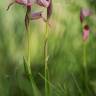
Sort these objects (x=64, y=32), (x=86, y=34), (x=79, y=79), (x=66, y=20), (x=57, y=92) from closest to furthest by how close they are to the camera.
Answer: (x=57, y=92)
(x=86, y=34)
(x=79, y=79)
(x=64, y=32)
(x=66, y=20)

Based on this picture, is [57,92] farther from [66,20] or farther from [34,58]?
[66,20]

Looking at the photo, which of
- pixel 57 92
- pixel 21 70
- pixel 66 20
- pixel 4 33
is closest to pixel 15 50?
pixel 4 33

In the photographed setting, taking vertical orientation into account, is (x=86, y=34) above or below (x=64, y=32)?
above

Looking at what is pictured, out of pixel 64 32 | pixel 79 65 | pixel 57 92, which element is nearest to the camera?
pixel 57 92

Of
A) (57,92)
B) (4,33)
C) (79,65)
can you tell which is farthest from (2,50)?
(57,92)

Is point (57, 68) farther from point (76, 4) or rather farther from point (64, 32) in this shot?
point (76, 4)

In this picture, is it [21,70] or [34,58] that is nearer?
[21,70]
